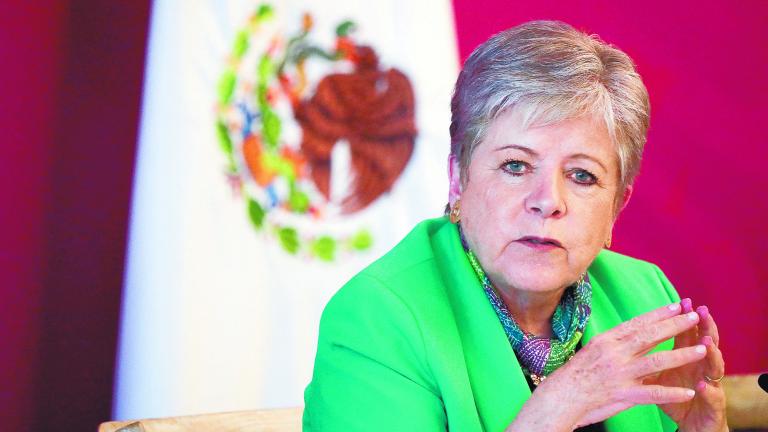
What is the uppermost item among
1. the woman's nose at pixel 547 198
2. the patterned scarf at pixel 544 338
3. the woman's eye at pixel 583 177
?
the woman's eye at pixel 583 177

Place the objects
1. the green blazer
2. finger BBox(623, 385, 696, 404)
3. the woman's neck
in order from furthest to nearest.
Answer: the woman's neck
the green blazer
finger BBox(623, 385, 696, 404)

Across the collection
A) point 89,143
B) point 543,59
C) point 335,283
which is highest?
point 543,59

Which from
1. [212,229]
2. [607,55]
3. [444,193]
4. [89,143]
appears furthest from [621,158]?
[89,143]

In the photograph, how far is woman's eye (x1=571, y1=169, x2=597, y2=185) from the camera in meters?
1.54

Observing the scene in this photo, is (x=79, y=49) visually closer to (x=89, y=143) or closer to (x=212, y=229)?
(x=89, y=143)

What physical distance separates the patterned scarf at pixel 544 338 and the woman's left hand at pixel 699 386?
0.54ft

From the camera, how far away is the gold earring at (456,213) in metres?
1.65

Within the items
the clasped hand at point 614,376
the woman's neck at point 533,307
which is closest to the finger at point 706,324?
the clasped hand at point 614,376

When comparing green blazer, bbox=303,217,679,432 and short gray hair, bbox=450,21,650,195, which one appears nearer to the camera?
green blazer, bbox=303,217,679,432

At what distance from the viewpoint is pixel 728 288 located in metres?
2.91

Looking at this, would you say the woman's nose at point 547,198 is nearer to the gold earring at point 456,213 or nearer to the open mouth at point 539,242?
the open mouth at point 539,242

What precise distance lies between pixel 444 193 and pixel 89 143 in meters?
0.93

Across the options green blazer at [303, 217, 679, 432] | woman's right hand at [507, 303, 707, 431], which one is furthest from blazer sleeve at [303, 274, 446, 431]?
woman's right hand at [507, 303, 707, 431]

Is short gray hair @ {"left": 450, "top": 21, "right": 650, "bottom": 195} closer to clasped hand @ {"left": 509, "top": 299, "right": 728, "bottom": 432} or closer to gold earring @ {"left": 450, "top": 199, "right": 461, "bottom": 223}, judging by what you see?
gold earring @ {"left": 450, "top": 199, "right": 461, "bottom": 223}
